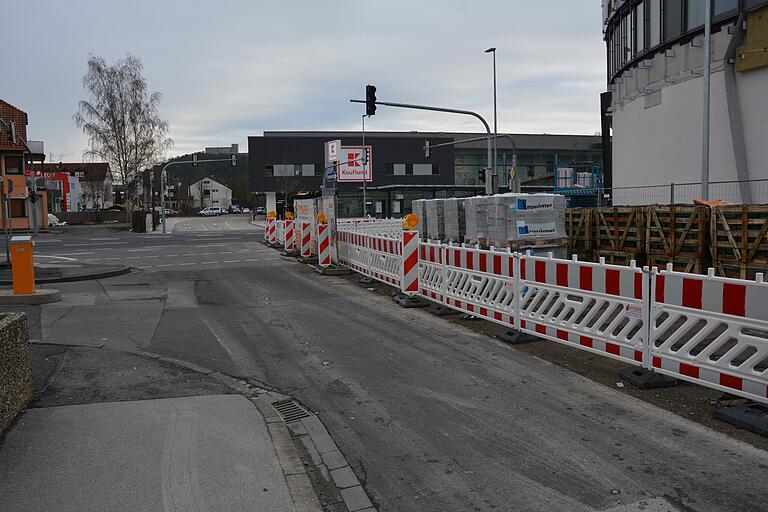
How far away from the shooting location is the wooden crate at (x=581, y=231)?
15719 mm

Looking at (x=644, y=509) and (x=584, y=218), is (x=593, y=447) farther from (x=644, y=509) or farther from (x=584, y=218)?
(x=584, y=218)

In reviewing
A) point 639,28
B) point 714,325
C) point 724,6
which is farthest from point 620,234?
point 639,28

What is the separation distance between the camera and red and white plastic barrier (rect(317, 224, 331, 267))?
59.9 feet

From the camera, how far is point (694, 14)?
20.0 meters

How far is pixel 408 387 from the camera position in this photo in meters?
6.57

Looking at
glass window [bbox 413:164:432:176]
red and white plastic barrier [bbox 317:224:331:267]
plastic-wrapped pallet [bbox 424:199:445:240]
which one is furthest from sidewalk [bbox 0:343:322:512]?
glass window [bbox 413:164:432:176]

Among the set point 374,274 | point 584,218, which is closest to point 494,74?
point 584,218

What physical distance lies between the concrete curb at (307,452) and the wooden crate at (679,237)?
927cm

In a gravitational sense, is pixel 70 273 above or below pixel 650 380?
above

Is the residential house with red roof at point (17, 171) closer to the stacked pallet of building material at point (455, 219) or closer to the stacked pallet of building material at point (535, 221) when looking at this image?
the stacked pallet of building material at point (455, 219)

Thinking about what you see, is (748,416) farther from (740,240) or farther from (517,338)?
(740,240)

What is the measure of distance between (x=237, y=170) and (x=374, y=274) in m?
152

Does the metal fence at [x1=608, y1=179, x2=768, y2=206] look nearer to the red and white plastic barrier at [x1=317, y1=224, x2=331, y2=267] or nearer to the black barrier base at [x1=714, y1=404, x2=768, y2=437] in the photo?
the red and white plastic barrier at [x1=317, y1=224, x2=331, y2=267]

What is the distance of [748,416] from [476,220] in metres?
8.72
